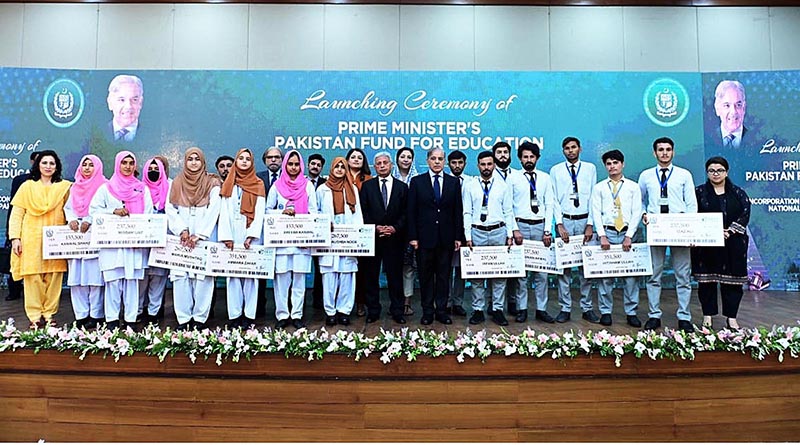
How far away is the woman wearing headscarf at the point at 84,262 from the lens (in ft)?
11.0

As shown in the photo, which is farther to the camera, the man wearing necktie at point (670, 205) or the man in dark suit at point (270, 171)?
the man in dark suit at point (270, 171)

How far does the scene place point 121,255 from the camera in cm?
328

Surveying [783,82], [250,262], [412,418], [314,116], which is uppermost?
[783,82]

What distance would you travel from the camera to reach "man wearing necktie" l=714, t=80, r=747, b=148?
18.7 ft

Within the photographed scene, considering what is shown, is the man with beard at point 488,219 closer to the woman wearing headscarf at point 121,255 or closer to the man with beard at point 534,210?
the man with beard at point 534,210

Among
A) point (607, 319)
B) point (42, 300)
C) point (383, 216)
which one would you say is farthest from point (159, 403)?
point (607, 319)

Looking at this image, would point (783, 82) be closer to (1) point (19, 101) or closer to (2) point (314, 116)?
(2) point (314, 116)

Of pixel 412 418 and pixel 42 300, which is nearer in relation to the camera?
pixel 412 418

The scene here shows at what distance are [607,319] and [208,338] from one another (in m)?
2.90

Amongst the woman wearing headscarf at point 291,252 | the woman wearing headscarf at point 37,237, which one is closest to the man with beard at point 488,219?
the woman wearing headscarf at point 291,252

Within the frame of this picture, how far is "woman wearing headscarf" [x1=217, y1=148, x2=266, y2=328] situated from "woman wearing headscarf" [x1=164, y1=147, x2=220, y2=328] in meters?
0.10

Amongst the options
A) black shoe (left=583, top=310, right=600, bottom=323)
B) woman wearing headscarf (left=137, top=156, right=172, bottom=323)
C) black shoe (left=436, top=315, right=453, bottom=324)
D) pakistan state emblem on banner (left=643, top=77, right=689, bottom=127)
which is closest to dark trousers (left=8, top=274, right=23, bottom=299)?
woman wearing headscarf (left=137, top=156, right=172, bottom=323)

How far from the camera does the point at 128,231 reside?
322cm

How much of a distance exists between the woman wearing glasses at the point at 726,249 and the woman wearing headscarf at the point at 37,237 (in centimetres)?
488
